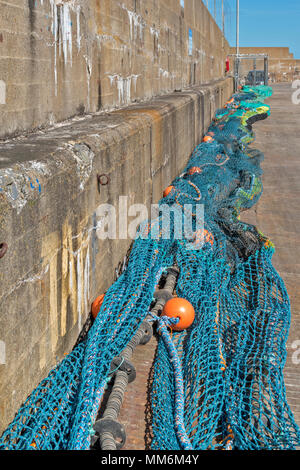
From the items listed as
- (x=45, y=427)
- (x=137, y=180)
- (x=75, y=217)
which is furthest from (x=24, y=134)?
(x=45, y=427)

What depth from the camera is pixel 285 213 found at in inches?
328

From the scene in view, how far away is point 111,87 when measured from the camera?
7.37 metres

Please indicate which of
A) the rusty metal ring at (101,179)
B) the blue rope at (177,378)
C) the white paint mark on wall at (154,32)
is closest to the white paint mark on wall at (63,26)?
the rusty metal ring at (101,179)

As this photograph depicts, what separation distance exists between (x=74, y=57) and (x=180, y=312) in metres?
3.09

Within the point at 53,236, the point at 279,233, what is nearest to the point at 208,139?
the point at 279,233

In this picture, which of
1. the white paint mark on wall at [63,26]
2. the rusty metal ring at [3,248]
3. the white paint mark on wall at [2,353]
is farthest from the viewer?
the white paint mark on wall at [63,26]

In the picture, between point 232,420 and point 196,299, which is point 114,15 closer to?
point 196,299

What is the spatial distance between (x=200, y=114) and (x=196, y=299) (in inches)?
357

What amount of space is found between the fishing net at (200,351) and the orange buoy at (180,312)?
71mm

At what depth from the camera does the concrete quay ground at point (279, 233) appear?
11.3 ft

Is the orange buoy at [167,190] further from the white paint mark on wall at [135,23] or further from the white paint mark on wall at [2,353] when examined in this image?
the white paint mark on wall at [2,353]

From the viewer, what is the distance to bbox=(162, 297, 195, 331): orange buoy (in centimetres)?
425

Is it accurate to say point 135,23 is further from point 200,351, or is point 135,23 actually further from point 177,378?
point 177,378

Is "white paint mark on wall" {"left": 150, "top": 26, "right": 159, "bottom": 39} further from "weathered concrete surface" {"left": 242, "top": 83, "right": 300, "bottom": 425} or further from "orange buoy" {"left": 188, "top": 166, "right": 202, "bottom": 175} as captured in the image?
"weathered concrete surface" {"left": 242, "top": 83, "right": 300, "bottom": 425}
